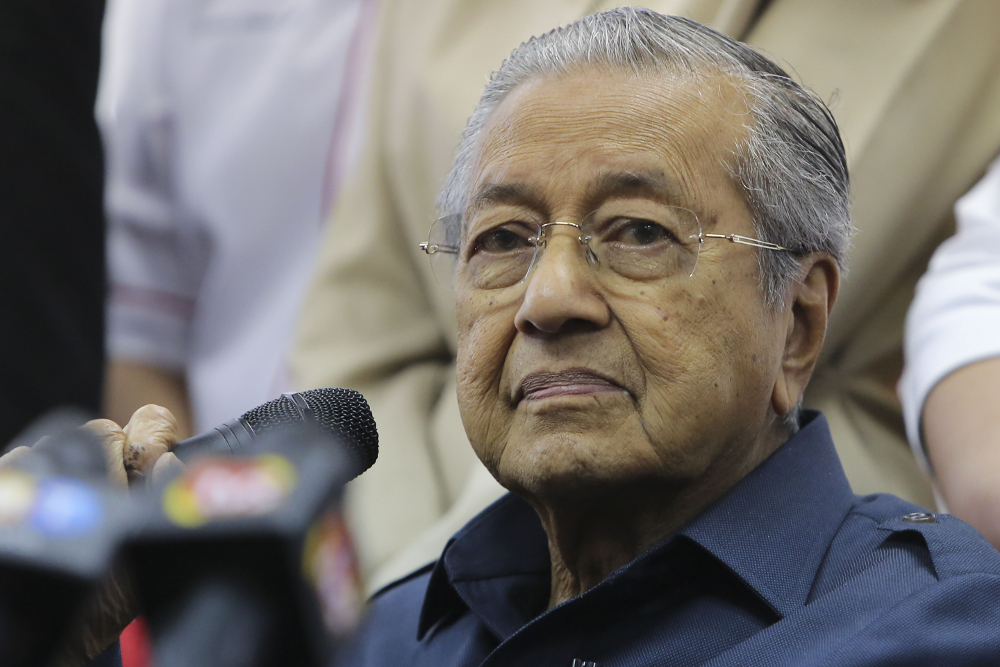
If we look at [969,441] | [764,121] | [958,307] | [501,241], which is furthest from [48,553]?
[958,307]

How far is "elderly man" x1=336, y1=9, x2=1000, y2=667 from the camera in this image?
1.48 metres

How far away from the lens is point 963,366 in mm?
1861

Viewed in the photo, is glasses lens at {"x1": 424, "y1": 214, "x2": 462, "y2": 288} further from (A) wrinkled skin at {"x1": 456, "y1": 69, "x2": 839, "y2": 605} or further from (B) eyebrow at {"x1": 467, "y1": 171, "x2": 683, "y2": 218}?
(B) eyebrow at {"x1": 467, "y1": 171, "x2": 683, "y2": 218}

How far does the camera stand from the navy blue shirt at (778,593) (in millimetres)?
1325

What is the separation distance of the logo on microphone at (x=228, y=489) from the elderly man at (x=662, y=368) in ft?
2.80

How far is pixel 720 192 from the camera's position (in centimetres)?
163

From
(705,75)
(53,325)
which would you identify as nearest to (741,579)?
(705,75)

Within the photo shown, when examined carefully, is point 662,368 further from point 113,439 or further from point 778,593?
point 113,439

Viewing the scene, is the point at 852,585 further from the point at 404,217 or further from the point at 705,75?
the point at 404,217

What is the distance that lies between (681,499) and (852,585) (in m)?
0.30

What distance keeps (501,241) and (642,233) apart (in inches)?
9.8

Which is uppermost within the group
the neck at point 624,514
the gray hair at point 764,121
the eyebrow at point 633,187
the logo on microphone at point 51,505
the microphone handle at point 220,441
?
the gray hair at point 764,121

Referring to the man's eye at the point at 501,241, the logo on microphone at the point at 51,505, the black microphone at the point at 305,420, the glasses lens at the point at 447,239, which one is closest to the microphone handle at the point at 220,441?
the black microphone at the point at 305,420

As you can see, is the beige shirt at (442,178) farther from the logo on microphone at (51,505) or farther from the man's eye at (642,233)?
the logo on microphone at (51,505)
